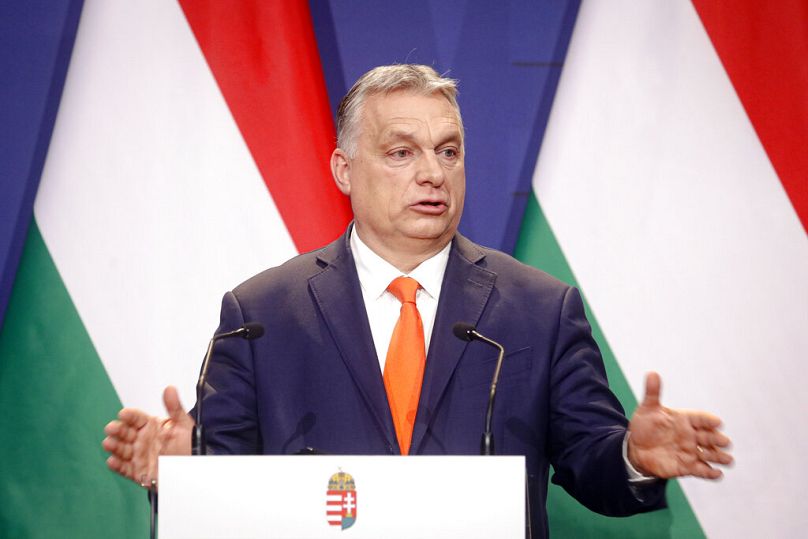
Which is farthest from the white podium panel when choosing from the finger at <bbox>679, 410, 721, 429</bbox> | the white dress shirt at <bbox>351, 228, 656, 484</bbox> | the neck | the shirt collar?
the neck

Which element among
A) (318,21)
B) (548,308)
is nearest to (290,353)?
(548,308)

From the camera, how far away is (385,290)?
85.9 inches

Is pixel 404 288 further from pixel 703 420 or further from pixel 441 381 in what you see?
pixel 703 420

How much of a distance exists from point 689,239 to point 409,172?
3.60ft

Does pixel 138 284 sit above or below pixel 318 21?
below

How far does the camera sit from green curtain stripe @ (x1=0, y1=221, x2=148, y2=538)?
9.11ft

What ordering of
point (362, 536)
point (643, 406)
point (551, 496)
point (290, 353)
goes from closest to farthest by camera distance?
point (362, 536) → point (643, 406) → point (290, 353) → point (551, 496)

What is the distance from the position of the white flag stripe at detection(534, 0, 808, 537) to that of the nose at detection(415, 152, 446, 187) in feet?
2.60

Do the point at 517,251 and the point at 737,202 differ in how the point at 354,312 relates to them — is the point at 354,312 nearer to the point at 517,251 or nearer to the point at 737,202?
the point at 517,251

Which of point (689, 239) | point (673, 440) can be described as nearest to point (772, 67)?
point (689, 239)

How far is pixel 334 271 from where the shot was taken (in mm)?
2201

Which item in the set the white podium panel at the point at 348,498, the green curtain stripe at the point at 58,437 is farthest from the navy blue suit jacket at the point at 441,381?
the green curtain stripe at the point at 58,437

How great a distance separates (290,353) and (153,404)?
2.97 feet

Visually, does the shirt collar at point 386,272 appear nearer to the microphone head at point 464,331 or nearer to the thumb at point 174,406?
the microphone head at point 464,331
